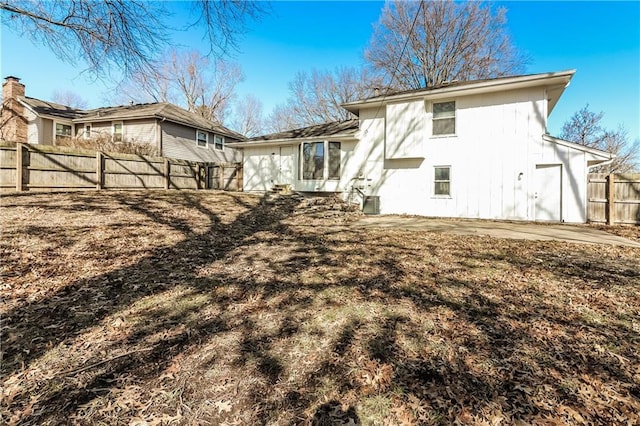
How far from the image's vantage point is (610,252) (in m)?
5.46

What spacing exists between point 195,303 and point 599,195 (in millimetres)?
12492

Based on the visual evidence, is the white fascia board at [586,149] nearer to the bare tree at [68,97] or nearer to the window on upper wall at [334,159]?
the window on upper wall at [334,159]

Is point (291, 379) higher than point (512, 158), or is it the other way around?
point (512, 158)

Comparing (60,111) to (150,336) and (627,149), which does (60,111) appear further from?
(627,149)

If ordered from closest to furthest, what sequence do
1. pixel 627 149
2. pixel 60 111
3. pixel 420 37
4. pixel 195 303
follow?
pixel 195 303 → pixel 60 111 → pixel 420 37 → pixel 627 149

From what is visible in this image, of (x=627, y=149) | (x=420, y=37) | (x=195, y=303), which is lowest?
(x=195, y=303)

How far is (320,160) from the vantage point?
13.6 metres

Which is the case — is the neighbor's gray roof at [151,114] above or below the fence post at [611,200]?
above

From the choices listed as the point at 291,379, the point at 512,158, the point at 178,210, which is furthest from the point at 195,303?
the point at 512,158

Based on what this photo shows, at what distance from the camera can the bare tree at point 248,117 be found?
35.9 meters

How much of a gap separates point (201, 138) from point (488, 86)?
17.5 meters

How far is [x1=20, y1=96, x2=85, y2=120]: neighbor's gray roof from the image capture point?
18725 mm

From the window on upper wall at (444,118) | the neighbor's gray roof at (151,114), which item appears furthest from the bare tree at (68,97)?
the window on upper wall at (444,118)

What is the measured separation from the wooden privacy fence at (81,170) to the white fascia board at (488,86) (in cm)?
905
